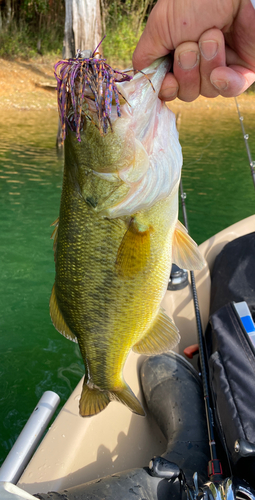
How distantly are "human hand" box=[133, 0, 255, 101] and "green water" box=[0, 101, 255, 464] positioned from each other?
276 centimetres

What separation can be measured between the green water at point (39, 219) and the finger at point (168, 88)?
8.83 feet

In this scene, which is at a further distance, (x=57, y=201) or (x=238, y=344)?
(x=57, y=201)

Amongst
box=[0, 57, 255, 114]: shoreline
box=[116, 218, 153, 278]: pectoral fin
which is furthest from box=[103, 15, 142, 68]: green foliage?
box=[116, 218, 153, 278]: pectoral fin

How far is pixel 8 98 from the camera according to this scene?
13.2 m

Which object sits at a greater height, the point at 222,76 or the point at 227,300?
the point at 222,76

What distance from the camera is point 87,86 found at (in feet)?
3.65

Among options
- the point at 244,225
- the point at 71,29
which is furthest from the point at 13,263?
the point at 71,29

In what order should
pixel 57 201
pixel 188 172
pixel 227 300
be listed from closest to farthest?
1. pixel 227 300
2. pixel 57 201
3. pixel 188 172

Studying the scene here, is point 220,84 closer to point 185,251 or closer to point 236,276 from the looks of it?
point 185,251

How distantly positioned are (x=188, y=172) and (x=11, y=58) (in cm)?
1186

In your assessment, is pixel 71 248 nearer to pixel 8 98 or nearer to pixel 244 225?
pixel 244 225

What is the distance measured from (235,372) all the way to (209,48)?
4.90 ft

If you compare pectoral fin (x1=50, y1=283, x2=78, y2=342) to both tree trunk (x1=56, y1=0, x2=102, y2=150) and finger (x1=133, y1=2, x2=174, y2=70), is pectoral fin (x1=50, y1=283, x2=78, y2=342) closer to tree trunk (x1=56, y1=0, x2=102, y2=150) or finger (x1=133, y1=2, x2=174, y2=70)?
finger (x1=133, y1=2, x2=174, y2=70)

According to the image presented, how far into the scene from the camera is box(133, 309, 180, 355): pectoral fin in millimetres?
1504
